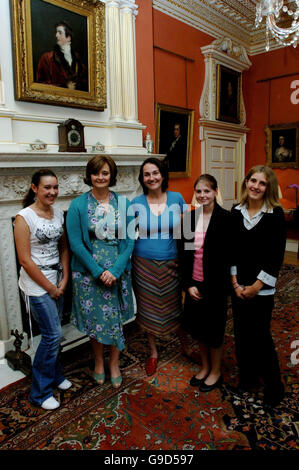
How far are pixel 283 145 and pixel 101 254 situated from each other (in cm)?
548

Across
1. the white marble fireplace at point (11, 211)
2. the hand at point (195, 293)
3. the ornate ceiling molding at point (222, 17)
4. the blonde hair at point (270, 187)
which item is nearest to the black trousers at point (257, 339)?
the hand at point (195, 293)

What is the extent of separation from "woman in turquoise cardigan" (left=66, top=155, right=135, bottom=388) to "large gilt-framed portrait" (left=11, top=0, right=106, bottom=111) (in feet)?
4.55

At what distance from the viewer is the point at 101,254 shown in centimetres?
240

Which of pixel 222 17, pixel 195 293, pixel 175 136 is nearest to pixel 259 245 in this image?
pixel 195 293

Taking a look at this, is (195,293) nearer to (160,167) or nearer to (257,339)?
(257,339)

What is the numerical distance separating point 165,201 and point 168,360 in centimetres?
136

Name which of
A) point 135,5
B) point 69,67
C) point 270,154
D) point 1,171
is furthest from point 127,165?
point 270,154

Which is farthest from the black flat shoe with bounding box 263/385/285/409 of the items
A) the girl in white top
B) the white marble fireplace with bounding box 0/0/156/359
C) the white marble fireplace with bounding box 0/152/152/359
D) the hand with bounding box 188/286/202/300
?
the white marble fireplace with bounding box 0/0/156/359

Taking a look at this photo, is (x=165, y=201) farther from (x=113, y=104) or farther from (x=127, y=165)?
(x=113, y=104)

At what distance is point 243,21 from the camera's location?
20.6 ft

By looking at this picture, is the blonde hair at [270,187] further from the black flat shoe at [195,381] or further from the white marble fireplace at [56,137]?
the white marble fireplace at [56,137]

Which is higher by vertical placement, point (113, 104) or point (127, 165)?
point (113, 104)

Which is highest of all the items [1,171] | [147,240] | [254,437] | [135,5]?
[135,5]

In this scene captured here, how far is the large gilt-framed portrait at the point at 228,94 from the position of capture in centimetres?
587
